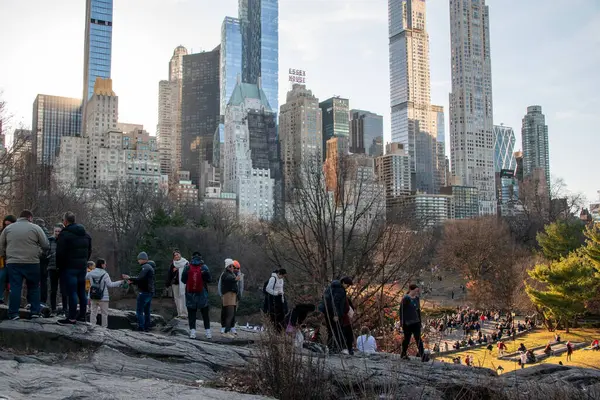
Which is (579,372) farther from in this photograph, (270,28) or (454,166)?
(270,28)

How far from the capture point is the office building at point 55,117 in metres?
176

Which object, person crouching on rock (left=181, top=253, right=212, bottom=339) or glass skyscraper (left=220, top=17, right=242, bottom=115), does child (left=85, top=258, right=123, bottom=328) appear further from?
glass skyscraper (left=220, top=17, right=242, bottom=115)

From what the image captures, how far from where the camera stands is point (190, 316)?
420 inches

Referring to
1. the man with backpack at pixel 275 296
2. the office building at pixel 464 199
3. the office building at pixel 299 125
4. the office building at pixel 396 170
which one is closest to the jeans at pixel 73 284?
the man with backpack at pixel 275 296

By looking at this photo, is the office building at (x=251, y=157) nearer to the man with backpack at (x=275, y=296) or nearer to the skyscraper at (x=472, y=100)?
the skyscraper at (x=472, y=100)

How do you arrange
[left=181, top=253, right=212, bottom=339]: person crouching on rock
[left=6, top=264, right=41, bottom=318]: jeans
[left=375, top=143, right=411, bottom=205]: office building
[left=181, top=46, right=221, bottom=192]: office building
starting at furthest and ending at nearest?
[left=181, top=46, right=221, bottom=192]: office building → [left=375, top=143, right=411, bottom=205]: office building → [left=181, top=253, right=212, bottom=339]: person crouching on rock → [left=6, top=264, right=41, bottom=318]: jeans

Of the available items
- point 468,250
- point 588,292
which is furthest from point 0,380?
point 468,250

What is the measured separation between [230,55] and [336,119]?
41.1m

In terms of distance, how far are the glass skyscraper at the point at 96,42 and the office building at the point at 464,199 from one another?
104 metres

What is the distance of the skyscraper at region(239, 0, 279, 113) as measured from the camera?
610 feet

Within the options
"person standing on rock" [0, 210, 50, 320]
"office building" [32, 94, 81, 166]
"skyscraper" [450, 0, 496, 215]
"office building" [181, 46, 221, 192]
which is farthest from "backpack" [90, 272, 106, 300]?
"office building" [32, 94, 81, 166]

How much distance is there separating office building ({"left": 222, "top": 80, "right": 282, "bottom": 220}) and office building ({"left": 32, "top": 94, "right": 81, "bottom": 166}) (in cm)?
5722

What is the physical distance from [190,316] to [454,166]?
176 m

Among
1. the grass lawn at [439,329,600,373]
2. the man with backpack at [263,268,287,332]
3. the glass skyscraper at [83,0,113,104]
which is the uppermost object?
the glass skyscraper at [83,0,113,104]
